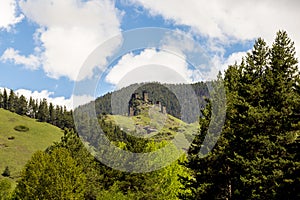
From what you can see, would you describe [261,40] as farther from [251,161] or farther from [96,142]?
[96,142]

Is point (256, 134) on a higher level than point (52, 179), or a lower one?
higher

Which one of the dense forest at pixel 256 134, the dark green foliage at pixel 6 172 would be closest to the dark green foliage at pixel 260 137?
the dense forest at pixel 256 134

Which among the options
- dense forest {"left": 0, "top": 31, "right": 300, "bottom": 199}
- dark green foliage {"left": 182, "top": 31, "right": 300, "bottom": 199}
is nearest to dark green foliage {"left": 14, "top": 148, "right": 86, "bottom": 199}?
dense forest {"left": 0, "top": 31, "right": 300, "bottom": 199}

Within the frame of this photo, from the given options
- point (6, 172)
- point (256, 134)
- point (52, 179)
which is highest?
point (6, 172)

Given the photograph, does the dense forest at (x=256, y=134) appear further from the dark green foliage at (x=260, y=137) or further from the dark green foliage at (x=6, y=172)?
the dark green foliage at (x=6, y=172)

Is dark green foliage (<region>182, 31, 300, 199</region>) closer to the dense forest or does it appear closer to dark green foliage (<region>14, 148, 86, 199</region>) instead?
the dense forest

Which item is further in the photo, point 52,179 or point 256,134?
point 52,179

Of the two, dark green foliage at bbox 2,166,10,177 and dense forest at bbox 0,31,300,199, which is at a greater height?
dark green foliage at bbox 2,166,10,177

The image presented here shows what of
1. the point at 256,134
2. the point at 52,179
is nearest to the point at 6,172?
the point at 52,179

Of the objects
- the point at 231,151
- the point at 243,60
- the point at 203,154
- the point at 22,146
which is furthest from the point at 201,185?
the point at 22,146

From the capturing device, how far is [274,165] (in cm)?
2811

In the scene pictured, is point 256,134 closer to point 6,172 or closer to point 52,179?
point 52,179

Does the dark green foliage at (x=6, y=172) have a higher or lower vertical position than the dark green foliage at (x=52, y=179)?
higher

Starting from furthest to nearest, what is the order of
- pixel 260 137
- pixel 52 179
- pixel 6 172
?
pixel 6 172
pixel 52 179
pixel 260 137
